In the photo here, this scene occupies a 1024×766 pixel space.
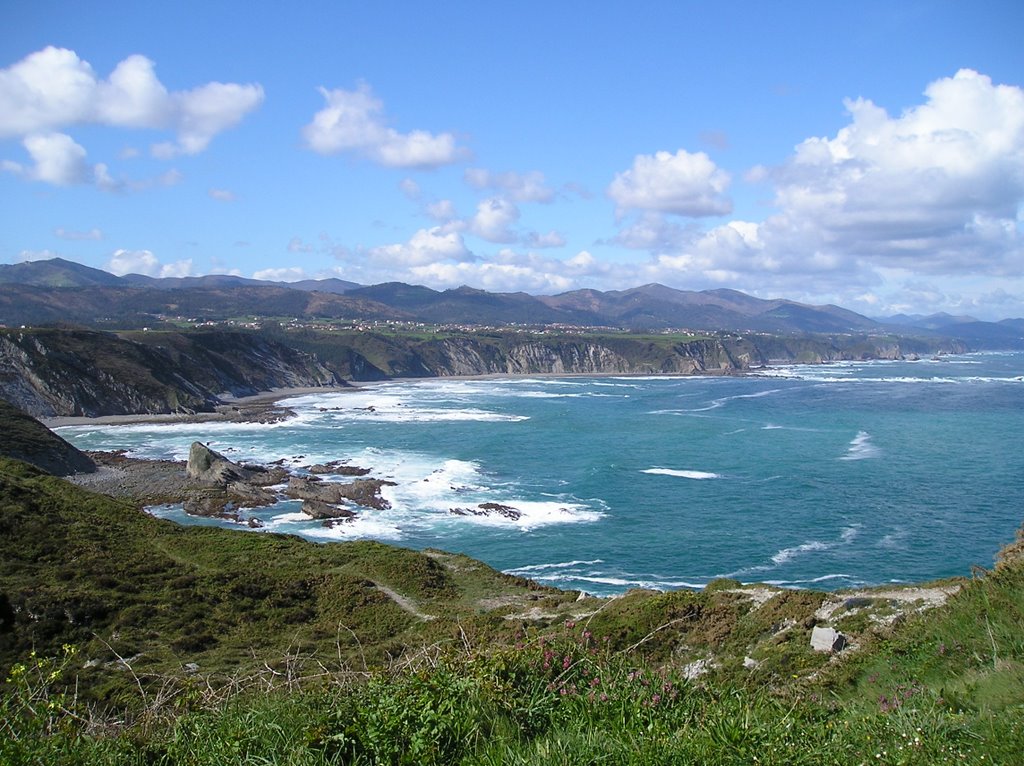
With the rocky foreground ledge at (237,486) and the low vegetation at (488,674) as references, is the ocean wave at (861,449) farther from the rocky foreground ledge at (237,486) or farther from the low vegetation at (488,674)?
the low vegetation at (488,674)

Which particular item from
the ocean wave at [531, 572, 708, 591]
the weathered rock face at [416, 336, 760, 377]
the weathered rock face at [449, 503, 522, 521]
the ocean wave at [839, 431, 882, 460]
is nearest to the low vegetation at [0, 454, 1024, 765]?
the ocean wave at [531, 572, 708, 591]

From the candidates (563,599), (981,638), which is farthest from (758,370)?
(981,638)

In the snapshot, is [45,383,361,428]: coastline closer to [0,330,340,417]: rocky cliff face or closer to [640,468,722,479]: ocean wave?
[0,330,340,417]: rocky cliff face

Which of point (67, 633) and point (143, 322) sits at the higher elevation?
point (143, 322)

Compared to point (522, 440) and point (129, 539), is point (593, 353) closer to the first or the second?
point (522, 440)

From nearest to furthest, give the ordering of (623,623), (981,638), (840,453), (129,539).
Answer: (981,638), (623,623), (129,539), (840,453)

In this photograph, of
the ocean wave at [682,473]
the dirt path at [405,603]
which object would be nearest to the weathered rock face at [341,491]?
the dirt path at [405,603]
